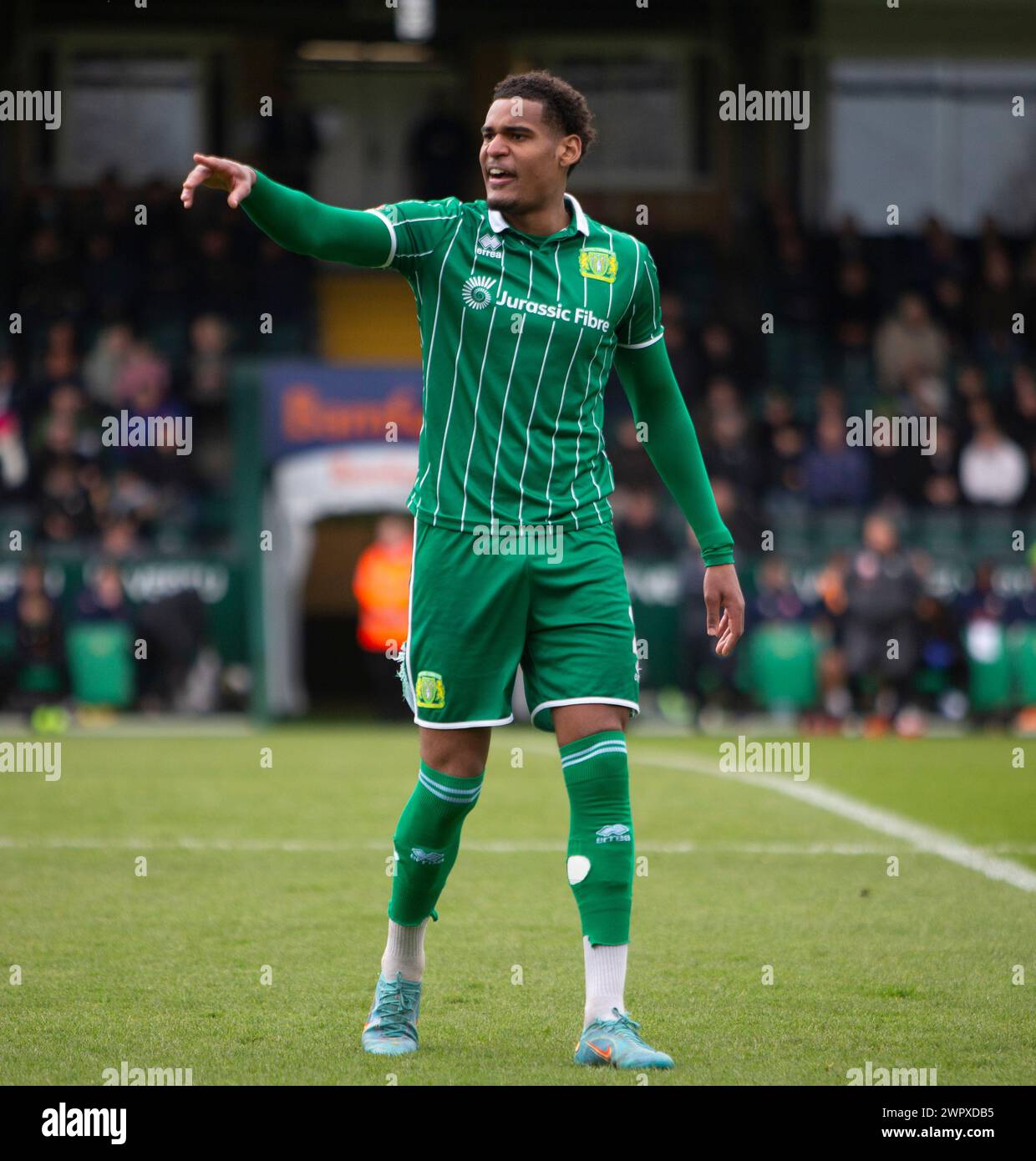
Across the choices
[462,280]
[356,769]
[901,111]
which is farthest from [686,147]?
[462,280]

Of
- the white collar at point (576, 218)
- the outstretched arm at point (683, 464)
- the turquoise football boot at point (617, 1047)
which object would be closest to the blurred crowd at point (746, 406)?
the outstretched arm at point (683, 464)

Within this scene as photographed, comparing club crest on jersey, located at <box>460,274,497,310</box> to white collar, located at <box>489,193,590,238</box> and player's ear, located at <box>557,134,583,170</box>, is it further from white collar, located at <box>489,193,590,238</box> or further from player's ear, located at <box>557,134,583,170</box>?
player's ear, located at <box>557,134,583,170</box>

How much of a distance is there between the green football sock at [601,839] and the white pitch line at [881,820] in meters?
3.03

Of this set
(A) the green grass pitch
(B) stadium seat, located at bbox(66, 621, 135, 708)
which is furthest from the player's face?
(B) stadium seat, located at bbox(66, 621, 135, 708)

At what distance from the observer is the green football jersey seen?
4617mm

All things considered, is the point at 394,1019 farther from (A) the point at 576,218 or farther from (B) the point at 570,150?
(B) the point at 570,150

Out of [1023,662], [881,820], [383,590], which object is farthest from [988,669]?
[881,820]

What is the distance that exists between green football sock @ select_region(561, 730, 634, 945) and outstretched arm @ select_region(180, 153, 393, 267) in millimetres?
1258

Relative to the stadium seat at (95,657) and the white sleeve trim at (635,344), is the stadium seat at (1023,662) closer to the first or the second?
the stadium seat at (95,657)

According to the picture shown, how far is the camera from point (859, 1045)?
4.61 meters

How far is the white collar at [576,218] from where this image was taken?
4.67 m

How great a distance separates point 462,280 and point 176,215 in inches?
710

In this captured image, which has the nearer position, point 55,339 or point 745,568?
point 745,568
